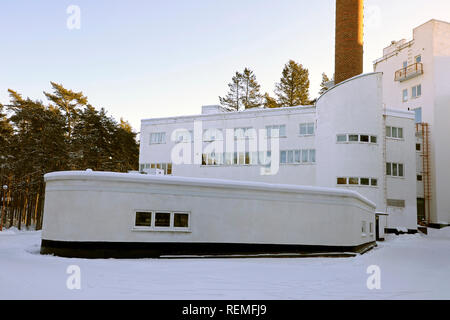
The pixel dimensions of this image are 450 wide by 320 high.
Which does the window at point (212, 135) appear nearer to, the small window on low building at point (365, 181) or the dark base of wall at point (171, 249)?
the small window on low building at point (365, 181)

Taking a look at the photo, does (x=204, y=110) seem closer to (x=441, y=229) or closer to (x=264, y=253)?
(x=441, y=229)

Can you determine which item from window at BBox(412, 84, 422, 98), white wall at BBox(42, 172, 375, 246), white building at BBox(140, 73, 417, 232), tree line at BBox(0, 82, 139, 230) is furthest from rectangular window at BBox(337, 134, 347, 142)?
tree line at BBox(0, 82, 139, 230)

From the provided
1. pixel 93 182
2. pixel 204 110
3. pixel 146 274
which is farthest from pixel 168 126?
pixel 146 274

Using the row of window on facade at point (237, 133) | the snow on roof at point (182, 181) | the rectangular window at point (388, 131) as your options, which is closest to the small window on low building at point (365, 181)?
the rectangular window at point (388, 131)

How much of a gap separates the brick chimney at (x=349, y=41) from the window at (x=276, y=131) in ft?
20.5

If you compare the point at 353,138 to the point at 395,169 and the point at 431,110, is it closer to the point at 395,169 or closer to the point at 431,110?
the point at 395,169

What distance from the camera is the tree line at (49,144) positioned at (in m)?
44.0

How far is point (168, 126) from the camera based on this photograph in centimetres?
4056

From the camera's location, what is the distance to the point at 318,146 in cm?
3253

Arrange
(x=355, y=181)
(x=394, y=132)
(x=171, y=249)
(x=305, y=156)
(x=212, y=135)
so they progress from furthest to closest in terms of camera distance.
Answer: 1. (x=212, y=135)
2. (x=305, y=156)
3. (x=394, y=132)
4. (x=355, y=181)
5. (x=171, y=249)

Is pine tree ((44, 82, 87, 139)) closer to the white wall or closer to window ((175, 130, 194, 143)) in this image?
window ((175, 130, 194, 143))

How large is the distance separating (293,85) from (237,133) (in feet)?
84.5

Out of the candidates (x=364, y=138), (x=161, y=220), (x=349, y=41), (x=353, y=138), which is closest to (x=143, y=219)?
(x=161, y=220)

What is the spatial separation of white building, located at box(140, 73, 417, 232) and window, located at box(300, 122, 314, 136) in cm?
9
